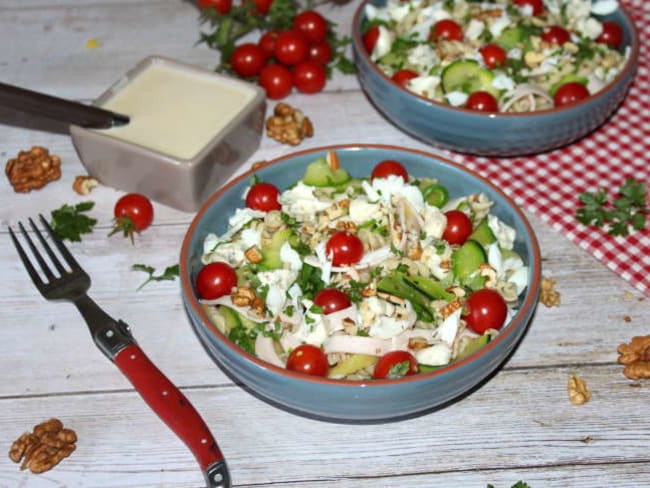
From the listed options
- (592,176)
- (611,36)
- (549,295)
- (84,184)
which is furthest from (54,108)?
(611,36)

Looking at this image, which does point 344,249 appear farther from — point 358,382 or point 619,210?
point 619,210

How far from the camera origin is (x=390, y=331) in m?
2.13

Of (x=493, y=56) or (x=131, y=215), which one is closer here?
(x=131, y=215)

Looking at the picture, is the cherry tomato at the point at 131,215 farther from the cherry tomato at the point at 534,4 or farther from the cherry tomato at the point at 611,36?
the cherry tomato at the point at 611,36

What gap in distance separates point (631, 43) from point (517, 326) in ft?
5.23

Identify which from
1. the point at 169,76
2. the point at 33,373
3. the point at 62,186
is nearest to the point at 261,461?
the point at 33,373

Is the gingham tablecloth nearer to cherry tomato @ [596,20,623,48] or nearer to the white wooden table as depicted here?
the white wooden table

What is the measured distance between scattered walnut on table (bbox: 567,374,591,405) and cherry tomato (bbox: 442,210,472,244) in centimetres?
47

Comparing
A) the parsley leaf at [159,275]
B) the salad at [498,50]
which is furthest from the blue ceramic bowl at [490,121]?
the parsley leaf at [159,275]

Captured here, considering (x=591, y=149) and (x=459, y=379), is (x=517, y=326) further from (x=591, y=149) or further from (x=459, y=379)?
(x=591, y=149)

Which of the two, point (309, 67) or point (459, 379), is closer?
point (459, 379)

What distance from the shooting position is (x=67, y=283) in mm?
2531

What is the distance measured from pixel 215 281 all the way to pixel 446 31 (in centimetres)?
146

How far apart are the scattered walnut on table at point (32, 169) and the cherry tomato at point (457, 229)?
136cm
